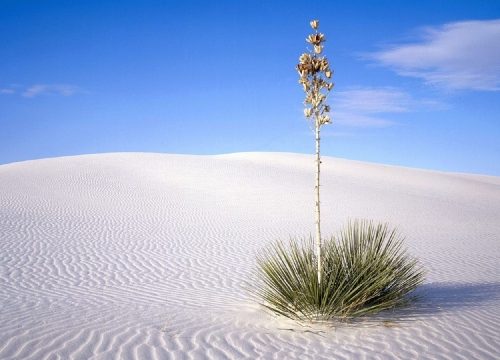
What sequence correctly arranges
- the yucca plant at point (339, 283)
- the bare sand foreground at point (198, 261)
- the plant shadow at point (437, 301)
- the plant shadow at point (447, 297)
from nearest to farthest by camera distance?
the bare sand foreground at point (198, 261) < the yucca plant at point (339, 283) < the plant shadow at point (437, 301) < the plant shadow at point (447, 297)

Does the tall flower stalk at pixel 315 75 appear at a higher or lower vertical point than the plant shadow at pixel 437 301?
higher

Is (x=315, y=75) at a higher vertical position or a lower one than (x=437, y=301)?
higher

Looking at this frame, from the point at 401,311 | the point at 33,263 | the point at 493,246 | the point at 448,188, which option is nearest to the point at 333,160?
the point at 448,188

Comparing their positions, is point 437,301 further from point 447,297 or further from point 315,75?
point 315,75

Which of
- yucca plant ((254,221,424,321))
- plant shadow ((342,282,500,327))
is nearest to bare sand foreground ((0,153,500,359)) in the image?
plant shadow ((342,282,500,327))

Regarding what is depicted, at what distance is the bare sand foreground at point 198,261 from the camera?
5105 millimetres

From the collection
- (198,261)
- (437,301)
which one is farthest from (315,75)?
(198,261)

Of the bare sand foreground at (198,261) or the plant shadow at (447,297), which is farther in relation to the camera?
the plant shadow at (447,297)

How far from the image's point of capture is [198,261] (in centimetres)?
1243

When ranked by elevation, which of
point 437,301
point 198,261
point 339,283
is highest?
point 339,283

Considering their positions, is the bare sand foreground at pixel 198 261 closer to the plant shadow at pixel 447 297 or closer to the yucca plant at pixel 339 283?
the plant shadow at pixel 447 297

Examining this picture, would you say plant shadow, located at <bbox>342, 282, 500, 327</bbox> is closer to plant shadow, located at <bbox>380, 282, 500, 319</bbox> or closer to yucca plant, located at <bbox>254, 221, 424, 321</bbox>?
plant shadow, located at <bbox>380, 282, 500, 319</bbox>

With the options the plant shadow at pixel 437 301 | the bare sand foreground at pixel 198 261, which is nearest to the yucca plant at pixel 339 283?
the plant shadow at pixel 437 301

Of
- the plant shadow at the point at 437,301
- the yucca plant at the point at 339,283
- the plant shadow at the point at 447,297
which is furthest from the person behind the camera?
the plant shadow at the point at 447,297
